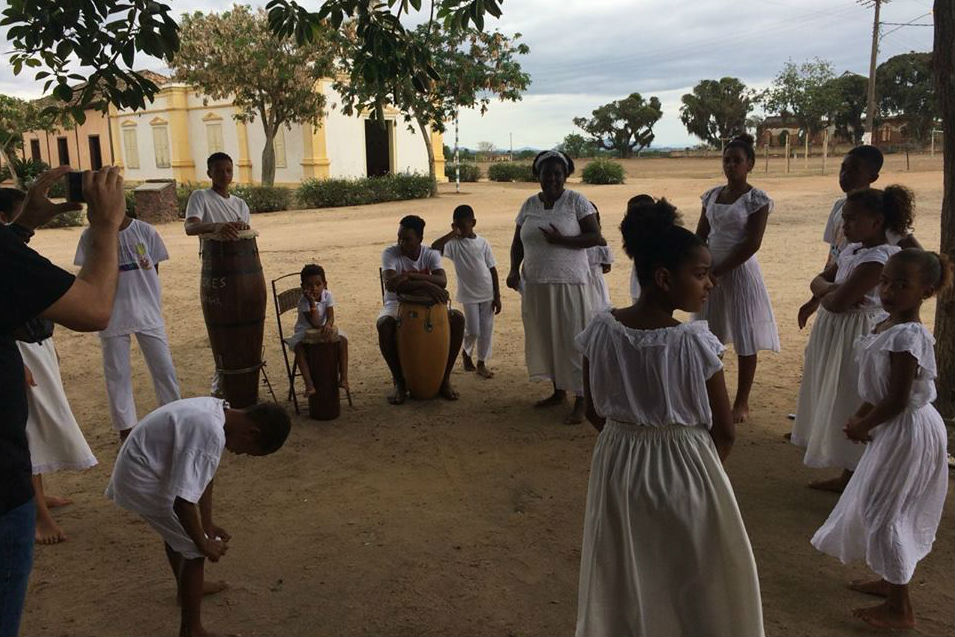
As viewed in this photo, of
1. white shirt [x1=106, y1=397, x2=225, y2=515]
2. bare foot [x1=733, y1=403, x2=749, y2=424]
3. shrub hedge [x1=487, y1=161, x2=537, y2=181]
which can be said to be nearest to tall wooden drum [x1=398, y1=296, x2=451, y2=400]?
bare foot [x1=733, y1=403, x2=749, y2=424]

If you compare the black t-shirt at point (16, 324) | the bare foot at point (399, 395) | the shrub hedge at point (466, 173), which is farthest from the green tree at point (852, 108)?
the black t-shirt at point (16, 324)

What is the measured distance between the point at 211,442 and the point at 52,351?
1.83 metres

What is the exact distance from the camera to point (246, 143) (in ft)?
95.7

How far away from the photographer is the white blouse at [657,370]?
2260 millimetres

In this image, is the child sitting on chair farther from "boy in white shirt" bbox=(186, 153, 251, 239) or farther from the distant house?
the distant house

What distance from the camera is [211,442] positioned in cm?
272

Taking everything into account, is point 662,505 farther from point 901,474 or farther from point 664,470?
point 901,474

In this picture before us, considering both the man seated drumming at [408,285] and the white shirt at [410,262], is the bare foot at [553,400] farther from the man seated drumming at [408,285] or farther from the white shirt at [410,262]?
the white shirt at [410,262]

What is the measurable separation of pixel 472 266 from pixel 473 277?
96mm

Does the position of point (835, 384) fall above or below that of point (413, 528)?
above

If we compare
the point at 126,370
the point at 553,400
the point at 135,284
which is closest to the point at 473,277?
the point at 553,400

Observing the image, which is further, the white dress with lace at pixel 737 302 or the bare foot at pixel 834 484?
the white dress with lace at pixel 737 302

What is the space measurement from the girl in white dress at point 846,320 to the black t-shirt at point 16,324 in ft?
10.9

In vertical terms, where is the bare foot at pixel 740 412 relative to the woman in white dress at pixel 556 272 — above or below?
below
